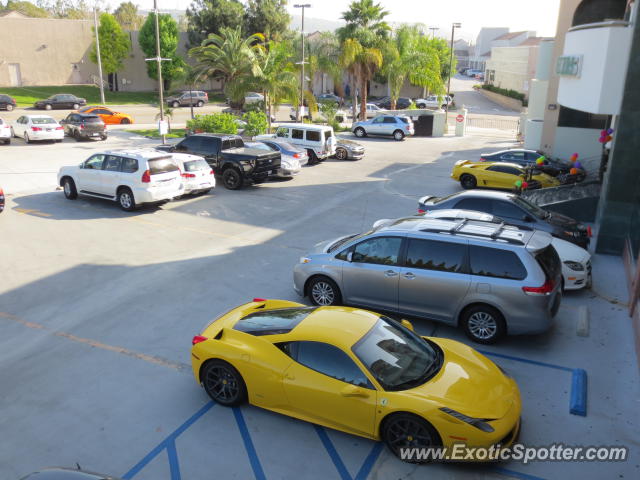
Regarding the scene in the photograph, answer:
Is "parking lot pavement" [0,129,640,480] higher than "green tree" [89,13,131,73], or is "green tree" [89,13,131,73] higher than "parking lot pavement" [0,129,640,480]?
"green tree" [89,13,131,73]

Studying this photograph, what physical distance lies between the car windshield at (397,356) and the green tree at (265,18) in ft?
196

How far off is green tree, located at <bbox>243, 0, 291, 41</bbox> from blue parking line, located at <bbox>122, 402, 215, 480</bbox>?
5971 centimetres

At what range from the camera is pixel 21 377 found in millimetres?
8023

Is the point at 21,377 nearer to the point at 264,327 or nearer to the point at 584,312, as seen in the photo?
the point at 264,327

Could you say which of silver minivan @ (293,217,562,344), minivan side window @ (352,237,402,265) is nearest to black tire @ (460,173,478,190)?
silver minivan @ (293,217,562,344)

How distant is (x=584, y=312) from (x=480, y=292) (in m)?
2.73

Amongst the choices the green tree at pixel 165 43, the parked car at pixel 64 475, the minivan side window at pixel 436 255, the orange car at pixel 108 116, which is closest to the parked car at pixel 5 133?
the orange car at pixel 108 116

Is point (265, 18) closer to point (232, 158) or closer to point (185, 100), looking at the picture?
point (185, 100)

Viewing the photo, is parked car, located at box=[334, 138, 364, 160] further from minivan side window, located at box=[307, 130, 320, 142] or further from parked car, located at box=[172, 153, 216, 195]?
parked car, located at box=[172, 153, 216, 195]

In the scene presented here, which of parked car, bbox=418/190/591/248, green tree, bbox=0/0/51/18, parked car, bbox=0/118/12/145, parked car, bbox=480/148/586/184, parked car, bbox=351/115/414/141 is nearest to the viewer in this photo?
parked car, bbox=418/190/591/248

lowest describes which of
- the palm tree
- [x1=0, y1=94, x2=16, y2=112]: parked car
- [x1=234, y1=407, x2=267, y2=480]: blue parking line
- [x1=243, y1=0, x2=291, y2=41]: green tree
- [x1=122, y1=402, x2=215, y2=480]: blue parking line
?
[x1=122, y1=402, x2=215, y2=480]: blue parking line

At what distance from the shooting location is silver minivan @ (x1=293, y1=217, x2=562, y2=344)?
8602mm

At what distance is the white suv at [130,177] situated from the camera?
53.7 ft

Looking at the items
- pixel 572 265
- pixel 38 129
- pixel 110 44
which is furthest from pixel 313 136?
pixel 110 44
